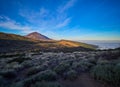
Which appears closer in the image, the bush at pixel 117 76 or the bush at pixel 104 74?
the bush at pixel 117 76

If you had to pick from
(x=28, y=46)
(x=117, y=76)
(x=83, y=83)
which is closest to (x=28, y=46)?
(x=28, y=46)

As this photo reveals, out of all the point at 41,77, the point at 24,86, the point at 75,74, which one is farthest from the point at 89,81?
the point at 24,86

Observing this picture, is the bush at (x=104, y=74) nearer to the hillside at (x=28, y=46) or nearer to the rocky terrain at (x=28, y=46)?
the rocky terrain at (x=28, y=46)

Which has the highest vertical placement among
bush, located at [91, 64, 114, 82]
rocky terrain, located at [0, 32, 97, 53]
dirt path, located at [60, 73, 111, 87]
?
bush, located at [91, 64, 114, 82]

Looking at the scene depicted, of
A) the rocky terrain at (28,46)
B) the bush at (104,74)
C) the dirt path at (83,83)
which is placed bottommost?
the rocky terrain at (28,46)

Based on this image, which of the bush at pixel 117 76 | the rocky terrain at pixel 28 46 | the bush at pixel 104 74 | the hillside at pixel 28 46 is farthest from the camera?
the hillside at pixel 28 46

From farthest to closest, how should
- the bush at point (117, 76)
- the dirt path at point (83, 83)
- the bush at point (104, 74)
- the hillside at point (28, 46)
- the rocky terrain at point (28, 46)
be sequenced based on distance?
the hillside at point (28, 46), the rocky terrain at point (28, 46), the dirt path at point (83, 83), the bush at point (104, 74), the bush at point (117, 76)

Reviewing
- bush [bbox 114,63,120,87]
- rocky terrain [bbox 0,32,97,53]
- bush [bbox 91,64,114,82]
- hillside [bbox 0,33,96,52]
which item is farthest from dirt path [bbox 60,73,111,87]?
hillside [bbox 0,33,96,52]

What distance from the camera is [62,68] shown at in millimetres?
8195

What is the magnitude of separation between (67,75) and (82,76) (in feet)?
3.07

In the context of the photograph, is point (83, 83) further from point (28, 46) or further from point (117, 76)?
point (28, 46)

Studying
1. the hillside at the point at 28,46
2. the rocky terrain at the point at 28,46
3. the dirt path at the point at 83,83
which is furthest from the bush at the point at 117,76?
the hillside at the point at 28,46

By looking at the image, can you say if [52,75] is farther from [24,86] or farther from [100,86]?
[100,86]

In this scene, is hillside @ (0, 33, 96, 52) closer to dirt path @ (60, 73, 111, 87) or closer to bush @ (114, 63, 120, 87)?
dirt path @ (60, 73, 111, 87)
